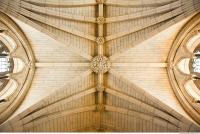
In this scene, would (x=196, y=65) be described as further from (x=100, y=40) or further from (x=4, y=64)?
(x=4, y=64)

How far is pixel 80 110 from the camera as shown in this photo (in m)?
20.7

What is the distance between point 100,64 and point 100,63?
0.17 ft

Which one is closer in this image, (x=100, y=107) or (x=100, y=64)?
(x=100, y=64)

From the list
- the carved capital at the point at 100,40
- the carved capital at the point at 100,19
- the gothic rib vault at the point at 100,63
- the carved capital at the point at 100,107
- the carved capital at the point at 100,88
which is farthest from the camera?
the carved capital at the point at 100,107

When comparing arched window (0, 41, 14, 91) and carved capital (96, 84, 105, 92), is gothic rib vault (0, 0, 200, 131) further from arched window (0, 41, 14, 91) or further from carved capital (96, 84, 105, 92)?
arched window (0, 41, 14, 91)

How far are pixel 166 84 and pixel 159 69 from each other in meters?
0.83

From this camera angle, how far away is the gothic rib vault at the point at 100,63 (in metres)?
18.6

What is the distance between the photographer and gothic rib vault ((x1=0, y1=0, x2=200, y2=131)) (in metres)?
18.6

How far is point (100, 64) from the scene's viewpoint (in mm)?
19797

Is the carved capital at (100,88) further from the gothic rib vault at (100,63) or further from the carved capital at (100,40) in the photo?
the carved capital at (100,40)

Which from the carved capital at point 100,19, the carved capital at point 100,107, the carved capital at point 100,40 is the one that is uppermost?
the carved capital at point 100,19

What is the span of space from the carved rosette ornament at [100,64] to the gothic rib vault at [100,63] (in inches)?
2.0

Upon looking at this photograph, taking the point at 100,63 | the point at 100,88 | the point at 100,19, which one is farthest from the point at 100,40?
the point at 100,88

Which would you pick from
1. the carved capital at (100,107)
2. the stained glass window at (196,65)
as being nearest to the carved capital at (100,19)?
the carved capital at (100,107)
